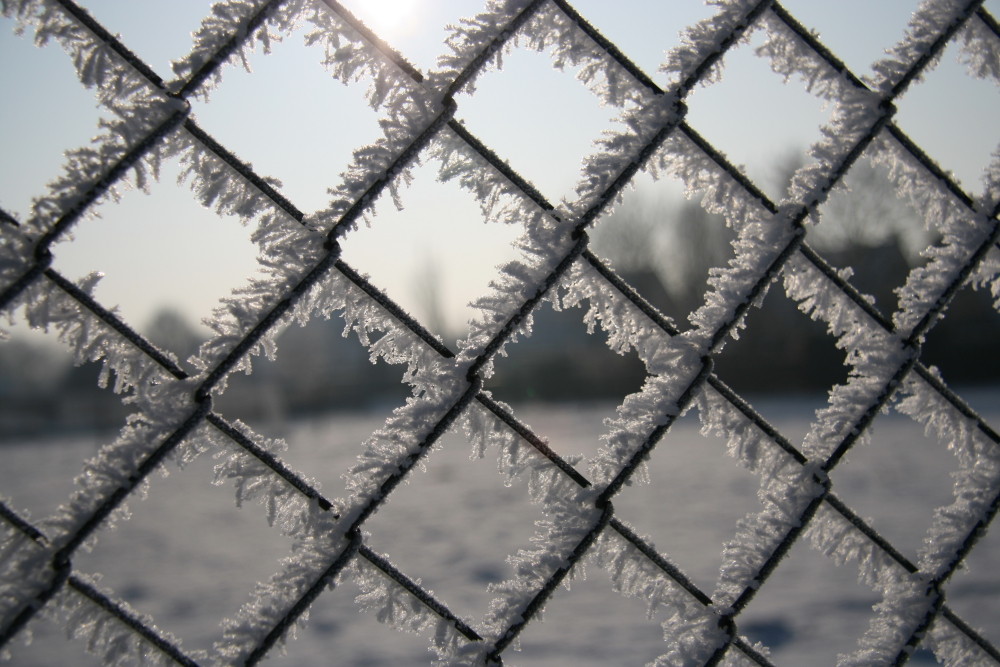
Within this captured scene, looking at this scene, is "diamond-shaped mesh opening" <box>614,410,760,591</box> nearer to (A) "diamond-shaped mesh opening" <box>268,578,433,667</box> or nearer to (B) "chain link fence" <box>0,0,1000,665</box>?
(A) "diamond-shaped mesh opening" <box>268,578,433,667</box>

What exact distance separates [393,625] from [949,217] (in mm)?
1195

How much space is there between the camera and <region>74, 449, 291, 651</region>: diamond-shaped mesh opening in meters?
3.89

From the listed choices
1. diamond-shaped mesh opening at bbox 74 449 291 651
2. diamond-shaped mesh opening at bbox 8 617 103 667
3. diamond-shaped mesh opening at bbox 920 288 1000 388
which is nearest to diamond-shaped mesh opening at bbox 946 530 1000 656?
diamond-shaped mesh opening at bbox 74 449 291 651

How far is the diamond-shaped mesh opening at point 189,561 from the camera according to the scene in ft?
12.8

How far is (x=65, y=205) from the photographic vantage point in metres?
0.78

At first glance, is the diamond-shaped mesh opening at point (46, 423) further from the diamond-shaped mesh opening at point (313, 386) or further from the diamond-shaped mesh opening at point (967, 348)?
the diamond-shaped mesh opening at point (967, 348)

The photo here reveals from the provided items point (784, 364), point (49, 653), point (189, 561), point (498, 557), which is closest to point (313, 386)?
point (784, 364)

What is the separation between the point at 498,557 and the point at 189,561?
2.34 m

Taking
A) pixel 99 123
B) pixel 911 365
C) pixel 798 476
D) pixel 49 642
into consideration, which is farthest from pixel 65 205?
pixel 49 642

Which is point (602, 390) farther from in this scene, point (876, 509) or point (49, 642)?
point (49, 642)

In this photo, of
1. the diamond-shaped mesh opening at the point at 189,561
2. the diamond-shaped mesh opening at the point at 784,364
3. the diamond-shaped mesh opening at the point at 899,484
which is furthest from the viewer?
the diamond-shaped mesh opening at the point at 784,364

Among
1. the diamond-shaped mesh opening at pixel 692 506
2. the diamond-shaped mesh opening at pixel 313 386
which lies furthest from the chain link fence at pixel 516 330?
the diamond-shaped mesh opening at pixel 313 386

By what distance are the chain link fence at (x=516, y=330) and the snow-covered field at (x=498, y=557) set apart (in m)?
0.10

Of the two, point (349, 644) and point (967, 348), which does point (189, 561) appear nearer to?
point (349, 644)
